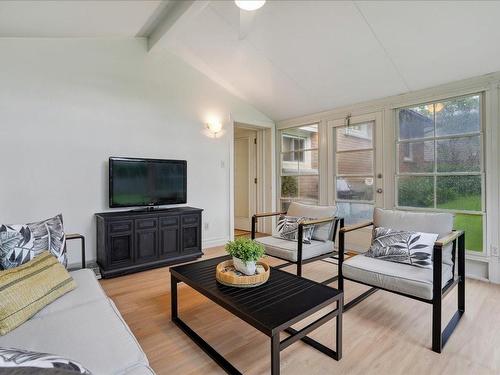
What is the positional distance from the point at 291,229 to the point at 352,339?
4.28 feet

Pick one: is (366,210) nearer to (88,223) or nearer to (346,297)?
(346,297)

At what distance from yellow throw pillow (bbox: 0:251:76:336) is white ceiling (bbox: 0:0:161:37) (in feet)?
6.76

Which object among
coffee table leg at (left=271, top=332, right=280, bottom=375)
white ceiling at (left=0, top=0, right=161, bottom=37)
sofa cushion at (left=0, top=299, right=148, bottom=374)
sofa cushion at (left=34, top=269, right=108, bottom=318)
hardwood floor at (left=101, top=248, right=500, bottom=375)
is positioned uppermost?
white ceiling at (left=0, top=0, right=161, bottom=37)

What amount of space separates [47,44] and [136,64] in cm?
96

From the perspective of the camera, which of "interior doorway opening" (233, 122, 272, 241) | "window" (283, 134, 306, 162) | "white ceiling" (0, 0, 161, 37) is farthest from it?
"interior doorway opening" (233, 122, 272, 241)


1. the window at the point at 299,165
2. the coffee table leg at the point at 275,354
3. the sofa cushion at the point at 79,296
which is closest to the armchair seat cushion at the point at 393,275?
the coffee table leg at the point at 275,354

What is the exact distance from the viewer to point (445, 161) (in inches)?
125

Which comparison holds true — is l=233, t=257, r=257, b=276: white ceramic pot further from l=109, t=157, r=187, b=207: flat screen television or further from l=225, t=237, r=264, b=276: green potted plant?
l=109, t=157, r=187, b=207: flat screen television

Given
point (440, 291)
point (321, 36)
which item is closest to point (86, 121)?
point (321, 36)

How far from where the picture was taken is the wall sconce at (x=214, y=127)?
432 centimetres

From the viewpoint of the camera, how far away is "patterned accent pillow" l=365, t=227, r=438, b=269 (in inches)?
82.1

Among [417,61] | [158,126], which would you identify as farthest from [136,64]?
[417,61]

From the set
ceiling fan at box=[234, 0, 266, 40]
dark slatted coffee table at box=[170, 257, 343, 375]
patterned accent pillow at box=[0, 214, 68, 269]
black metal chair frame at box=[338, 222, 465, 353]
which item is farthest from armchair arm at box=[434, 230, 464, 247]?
patterned accent pillow at box=[0, 214, 68, 269]

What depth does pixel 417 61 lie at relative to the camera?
2.89m
